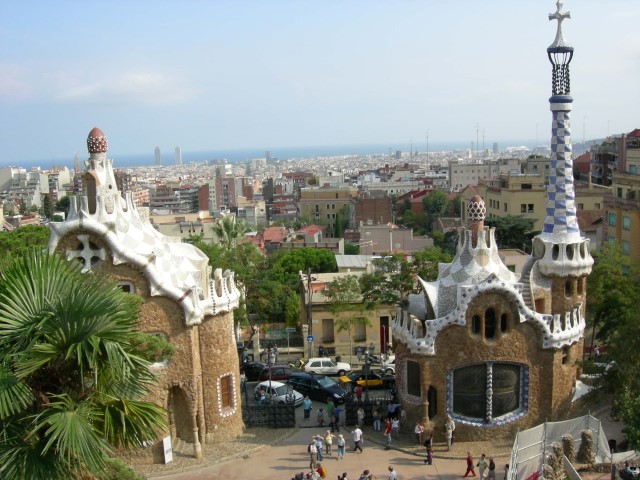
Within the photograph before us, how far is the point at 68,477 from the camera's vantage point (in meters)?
12.7

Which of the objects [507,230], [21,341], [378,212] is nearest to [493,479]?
[21,341]

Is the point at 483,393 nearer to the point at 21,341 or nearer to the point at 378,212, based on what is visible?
the point at 21,341

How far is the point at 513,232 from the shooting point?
6800 cm

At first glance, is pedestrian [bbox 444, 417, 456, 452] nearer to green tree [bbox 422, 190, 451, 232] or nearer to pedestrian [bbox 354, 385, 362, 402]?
pedestrian [bbox 354, 385, 362, 402]

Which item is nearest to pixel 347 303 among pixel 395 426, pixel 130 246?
pixel 395 426

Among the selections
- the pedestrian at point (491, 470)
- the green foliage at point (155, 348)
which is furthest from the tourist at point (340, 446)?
the green foliage at point (155, 348)

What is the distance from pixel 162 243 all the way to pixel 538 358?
14.2 m

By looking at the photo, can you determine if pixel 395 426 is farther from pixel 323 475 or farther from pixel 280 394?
pixel 280 394

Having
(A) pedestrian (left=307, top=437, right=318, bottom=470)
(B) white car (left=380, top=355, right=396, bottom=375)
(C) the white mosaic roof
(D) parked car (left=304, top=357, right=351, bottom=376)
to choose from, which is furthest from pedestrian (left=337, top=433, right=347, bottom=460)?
(D) parked car (left=304, top=357, right=351, bottom=376)

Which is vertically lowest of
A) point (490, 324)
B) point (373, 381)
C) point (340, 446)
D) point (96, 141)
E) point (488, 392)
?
point (373, 381)

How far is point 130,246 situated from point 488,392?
1361cm

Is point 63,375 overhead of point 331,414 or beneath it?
overhead

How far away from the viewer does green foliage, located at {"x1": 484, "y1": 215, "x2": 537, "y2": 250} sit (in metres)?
67.8

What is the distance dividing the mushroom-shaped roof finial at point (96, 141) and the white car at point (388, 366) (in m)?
16.6
